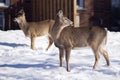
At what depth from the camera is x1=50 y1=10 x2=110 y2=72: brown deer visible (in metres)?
10.1

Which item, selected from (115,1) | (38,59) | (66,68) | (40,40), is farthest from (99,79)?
(115,1)

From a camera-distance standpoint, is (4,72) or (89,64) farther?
(89,64)

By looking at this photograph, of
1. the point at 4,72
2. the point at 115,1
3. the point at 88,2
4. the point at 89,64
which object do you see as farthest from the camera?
the point at 115,1

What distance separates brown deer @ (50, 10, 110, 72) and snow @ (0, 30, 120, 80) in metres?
0.34

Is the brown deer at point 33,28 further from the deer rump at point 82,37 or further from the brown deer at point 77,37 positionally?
the deer rump at point 82,37

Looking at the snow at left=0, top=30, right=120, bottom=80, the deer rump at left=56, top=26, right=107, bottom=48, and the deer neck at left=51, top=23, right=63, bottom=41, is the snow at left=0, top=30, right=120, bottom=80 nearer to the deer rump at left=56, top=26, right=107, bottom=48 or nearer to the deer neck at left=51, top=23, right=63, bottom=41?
the deer rump at left=56, top=26, right=107, bottom=48

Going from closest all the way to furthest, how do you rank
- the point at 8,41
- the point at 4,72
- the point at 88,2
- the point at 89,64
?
1. the point at 4,72
2. the point at 89,64
3. the point at 8,41
4. the point at 88,2

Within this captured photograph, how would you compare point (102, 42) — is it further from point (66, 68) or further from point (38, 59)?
point (38, 59)

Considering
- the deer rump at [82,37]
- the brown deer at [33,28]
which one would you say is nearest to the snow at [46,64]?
the deer rump at [82,37]

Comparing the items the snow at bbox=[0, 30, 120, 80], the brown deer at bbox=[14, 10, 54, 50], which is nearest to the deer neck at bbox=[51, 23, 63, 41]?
the snow at bbox=[0, 30, 120, 80]

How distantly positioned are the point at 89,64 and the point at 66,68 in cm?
100

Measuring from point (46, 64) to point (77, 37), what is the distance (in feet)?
3.99

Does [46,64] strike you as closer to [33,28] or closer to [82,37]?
[82,37]

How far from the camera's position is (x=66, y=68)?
395 inches
